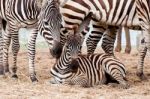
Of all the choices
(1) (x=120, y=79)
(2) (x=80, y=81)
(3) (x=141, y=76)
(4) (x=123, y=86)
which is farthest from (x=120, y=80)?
(3) (x=141, y=76)

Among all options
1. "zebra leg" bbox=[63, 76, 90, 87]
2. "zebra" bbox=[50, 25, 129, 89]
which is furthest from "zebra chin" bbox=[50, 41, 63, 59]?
"zebra leg" bbox=[63, 76, 90, 87]

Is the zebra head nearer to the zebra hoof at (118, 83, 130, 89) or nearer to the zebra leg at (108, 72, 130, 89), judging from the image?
the zebra leg at (108, 72, 130, 89)

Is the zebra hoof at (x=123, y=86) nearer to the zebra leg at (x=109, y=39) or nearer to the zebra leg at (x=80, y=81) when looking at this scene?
the zebra leg at (x=80, y=81)

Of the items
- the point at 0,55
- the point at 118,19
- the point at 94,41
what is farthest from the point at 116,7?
the point at 0,55

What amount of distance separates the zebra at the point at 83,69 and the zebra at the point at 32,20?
0.34m

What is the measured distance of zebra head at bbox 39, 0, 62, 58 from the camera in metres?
8.11

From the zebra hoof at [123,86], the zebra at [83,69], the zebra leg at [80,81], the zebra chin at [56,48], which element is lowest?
the zebra hoof at [123,86]

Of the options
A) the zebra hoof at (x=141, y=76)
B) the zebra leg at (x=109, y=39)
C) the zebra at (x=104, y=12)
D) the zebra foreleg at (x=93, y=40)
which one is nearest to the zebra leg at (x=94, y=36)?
the zebra foreleg at (x=93, y=40)

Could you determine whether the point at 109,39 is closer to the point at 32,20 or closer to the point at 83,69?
the point at 83,69

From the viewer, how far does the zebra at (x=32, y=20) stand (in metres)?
8.26

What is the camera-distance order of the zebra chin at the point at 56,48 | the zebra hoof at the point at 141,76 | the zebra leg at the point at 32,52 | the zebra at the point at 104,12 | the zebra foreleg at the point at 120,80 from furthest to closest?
the zebra hoof at the point at 141,76, the zebra at the point at 104,12, the zebra leg at the point at 32,52, the zebra foreleg at the point at 120,80, the zebra chin at the point at 56,48

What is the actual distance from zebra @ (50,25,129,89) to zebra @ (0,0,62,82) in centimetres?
34

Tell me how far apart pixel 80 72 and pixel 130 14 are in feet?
5.14

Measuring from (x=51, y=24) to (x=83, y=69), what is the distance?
1.01 meters
